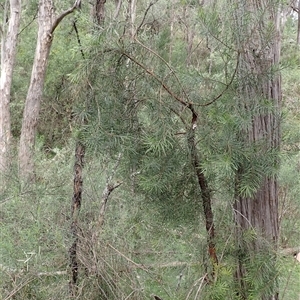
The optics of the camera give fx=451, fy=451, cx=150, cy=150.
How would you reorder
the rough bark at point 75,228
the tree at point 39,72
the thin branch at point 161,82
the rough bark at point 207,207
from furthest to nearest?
the tree at point 39,72, the rough bark at point 75,228, the rough bark at point 207,207, the thin branch at point 161,82

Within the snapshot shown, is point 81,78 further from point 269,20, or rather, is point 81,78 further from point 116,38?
point 269,20

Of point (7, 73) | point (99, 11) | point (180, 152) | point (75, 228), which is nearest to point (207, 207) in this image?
point (180, 152)

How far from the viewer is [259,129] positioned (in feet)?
7.43

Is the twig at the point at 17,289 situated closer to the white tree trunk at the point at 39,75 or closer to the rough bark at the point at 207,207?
the rough bark at the point at 207,207

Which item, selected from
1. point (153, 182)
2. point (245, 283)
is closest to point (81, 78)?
point (153, 182)

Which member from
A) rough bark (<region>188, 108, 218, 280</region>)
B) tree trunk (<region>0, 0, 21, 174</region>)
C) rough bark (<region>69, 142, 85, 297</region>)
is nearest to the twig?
rough bark (<region>69, 142, 85, 297</region>)

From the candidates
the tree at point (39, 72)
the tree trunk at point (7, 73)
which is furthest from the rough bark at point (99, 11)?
the tree trunk at point (7, 73)

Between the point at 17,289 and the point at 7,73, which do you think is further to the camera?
the point at 7,73

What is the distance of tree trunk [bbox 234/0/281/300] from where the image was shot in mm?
2004

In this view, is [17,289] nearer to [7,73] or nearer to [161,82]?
[161,82]

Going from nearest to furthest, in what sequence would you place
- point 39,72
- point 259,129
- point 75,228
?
point 259,129, point 75,228, point 39,72

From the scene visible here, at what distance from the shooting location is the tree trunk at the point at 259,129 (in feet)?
6.57

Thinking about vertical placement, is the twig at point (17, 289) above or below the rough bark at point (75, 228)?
below

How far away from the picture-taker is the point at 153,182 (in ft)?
6.82
